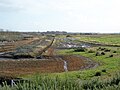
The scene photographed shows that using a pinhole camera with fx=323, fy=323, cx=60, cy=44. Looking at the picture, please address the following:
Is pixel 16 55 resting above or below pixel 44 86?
below

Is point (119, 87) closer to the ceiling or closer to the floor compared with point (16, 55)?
closer to the ceiling

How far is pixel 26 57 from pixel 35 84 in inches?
1915

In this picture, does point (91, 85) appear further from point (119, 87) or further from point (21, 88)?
point (21, 88)

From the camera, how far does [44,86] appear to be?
12.7 m

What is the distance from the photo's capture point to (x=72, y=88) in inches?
529

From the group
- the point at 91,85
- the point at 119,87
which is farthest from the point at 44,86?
the point at 91,85

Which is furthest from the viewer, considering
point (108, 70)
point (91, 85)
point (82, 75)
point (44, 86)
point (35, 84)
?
point (108, 70)

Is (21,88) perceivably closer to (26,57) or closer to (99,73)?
(99,73)

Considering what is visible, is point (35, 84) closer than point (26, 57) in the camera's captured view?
Yes

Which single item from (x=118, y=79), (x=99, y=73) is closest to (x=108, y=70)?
(x=99, y=73)

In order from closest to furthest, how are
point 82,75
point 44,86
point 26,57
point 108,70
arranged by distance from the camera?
point 44,86, point 82,75, point 108,70, point 26,57

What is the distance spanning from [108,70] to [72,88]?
25.3 meters

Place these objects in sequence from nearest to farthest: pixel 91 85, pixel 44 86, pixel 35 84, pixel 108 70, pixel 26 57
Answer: pixel 44 86
pixel 35 84
pixel 91 85
pixel 108 70
pixel 26 57

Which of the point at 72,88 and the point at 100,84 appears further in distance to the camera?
the point at 100,84
